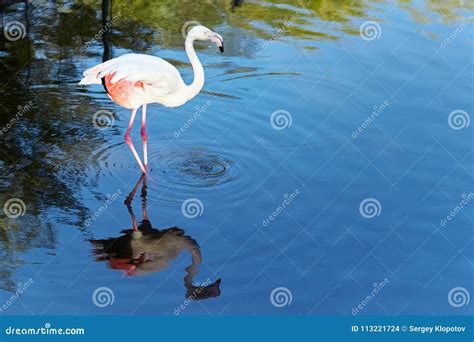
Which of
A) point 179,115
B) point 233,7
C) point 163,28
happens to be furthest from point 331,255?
point 233,7

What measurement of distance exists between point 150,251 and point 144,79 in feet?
6.88

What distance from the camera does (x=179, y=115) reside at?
37.9 ft

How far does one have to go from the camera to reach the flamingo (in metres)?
9.65

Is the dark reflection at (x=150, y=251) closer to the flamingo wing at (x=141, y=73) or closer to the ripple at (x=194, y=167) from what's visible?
the ripple at (x=194, y=167)

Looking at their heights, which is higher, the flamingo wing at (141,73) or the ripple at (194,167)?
the flamingo wing at (141,73)

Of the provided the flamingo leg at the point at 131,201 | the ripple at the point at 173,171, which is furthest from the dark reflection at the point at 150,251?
the ripple at the point at 173,171

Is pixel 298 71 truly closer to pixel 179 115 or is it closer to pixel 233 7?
pixel 179 115

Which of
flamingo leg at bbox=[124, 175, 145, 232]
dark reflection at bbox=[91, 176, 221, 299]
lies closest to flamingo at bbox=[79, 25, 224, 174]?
flamingo leg at bbox=[124, 175, 145, 232]

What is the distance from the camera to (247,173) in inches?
398

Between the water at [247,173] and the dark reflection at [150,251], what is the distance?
0.06 ft

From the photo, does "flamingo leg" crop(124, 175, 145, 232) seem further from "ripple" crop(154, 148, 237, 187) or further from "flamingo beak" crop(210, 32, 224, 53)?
"flamingo beak" crop(210, 32, 224, 53)

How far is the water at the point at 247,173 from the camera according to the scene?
8.11m

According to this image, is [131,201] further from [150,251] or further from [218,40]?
[218,40]

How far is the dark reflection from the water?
0.06ft
